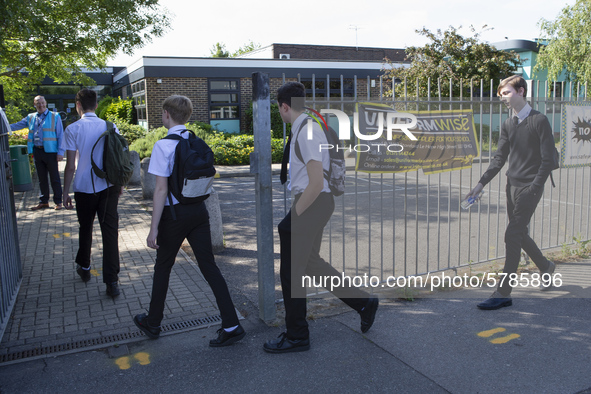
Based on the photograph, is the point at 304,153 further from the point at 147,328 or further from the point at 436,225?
the point at 436,225

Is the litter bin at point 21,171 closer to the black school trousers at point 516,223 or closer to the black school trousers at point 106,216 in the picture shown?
the black school trousers at point 106,216

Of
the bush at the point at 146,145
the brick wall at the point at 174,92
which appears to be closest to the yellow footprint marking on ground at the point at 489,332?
the bush at the point at 146,145

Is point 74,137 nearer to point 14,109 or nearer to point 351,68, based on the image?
point 14,109

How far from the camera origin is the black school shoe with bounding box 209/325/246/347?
3.81 meters

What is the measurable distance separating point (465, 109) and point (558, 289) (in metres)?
2.05

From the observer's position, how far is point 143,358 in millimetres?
Answer: 3650

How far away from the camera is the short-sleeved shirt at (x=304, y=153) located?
3.39 m

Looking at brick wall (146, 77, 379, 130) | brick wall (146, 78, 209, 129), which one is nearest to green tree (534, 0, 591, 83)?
brick wall (146, 77, 379, 130)

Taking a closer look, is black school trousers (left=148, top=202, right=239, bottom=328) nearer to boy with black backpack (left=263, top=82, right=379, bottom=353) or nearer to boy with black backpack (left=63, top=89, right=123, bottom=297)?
boy with black backpack (left=263, top=82, right=379, bottom=353)

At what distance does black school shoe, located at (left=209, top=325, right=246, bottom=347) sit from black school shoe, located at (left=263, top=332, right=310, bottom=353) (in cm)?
25

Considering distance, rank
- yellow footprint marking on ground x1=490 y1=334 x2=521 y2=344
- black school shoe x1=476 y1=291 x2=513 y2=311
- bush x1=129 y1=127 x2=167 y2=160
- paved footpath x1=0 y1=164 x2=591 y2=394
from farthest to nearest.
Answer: bush x1=129 y1=127 x2=167 y2=160 → black school shoe x1=476 y1=291 x2=513 y2=311 → yellow footprint marking on ground x1=490 y1=334 x2=521 y2=344 → paved footpath x1=0 y1=164 x2=591 y2=394

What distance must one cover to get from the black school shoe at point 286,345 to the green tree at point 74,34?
9.77 metres

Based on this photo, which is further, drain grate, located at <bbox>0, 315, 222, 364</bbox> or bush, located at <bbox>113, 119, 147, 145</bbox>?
bush, located at <bbox>113, 119, 147, 145</bbox>

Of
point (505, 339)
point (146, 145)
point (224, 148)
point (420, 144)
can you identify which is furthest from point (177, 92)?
point (505, 339)
